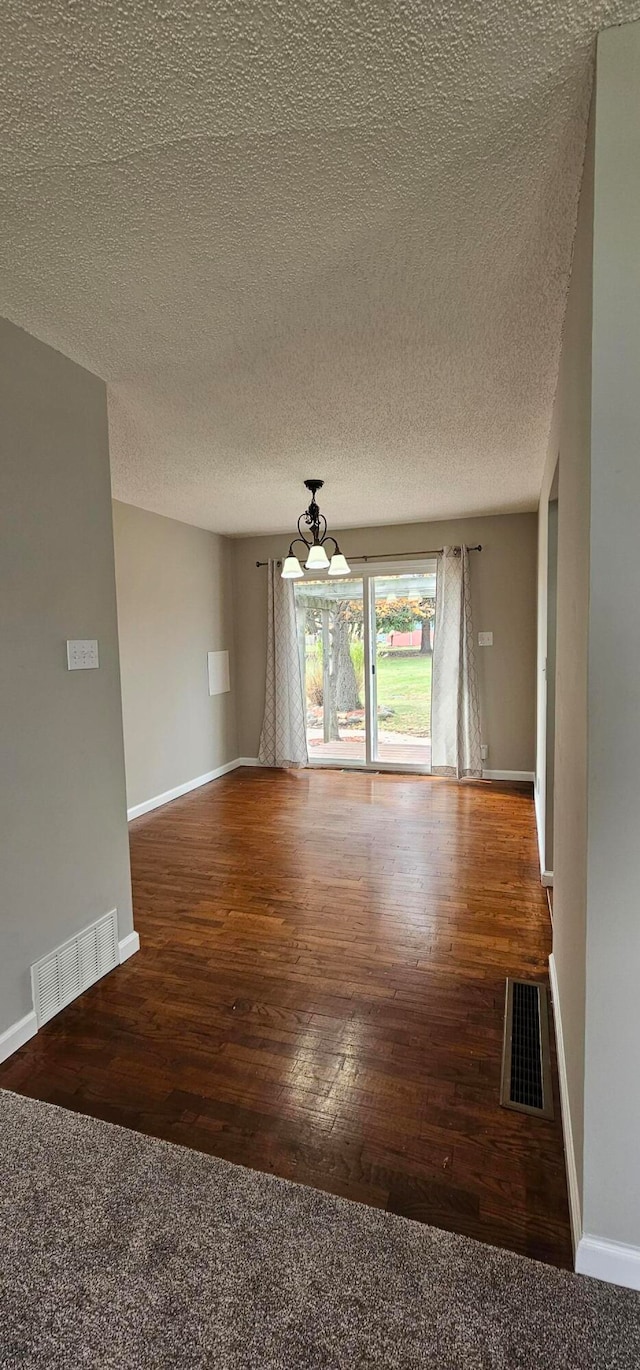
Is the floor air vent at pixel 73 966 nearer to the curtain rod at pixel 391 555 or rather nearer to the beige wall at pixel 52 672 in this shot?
the beige wall at pixel 52 672

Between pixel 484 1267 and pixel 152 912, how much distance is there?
208 centimetres

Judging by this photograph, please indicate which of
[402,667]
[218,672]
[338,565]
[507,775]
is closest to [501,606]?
[402,667]

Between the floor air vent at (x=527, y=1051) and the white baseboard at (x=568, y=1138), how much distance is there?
0.04 m

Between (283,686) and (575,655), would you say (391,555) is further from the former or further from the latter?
(575,655)

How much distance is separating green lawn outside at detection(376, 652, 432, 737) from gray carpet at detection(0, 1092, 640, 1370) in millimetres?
4541

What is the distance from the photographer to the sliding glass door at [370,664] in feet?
18.4

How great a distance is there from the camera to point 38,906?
2.02 m

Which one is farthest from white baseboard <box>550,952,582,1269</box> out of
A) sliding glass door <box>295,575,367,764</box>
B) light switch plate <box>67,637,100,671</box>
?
sliding glass door <box>295,575,367,764</box>

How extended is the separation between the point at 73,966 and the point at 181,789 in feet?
9.81

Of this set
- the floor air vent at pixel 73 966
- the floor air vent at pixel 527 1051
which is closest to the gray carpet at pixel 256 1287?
the floor air vent at pixel 527 1051

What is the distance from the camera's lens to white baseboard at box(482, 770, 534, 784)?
5.28 metres

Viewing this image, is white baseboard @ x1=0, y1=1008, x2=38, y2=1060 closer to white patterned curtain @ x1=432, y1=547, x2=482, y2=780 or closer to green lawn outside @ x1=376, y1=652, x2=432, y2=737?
white patterned curtain @ x1=432, y1=547, x2=482, y2=780

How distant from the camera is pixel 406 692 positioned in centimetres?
571

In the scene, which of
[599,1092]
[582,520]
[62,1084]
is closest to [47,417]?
[582,520]
